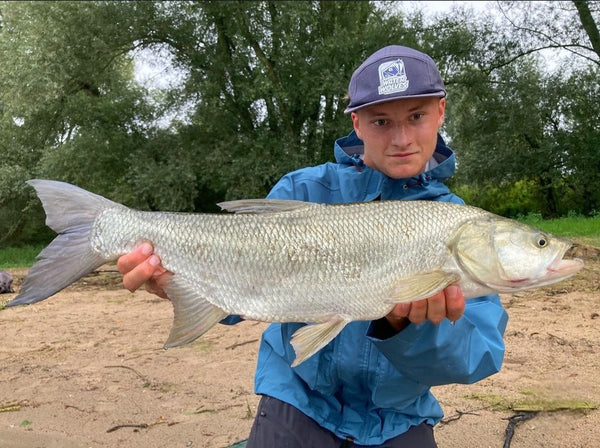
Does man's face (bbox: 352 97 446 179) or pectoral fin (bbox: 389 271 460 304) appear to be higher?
man's face (bbox: 352 97 446 179)

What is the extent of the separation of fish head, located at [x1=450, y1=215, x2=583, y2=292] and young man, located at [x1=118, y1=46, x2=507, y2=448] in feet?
0.82

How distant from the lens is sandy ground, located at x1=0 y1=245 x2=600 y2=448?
3.87 m

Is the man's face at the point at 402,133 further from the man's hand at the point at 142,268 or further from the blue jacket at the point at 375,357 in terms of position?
the man's hand at the point at 142,268

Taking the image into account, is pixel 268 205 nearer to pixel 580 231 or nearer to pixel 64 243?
pixel 64 243

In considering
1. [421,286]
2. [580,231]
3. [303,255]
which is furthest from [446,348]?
[580,231]

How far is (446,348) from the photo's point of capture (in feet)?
7.77

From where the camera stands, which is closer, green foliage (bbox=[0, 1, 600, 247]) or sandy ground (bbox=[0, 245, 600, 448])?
sandy ground (bbox=[0, 245, 600, 448])

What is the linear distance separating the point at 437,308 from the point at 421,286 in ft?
0.40

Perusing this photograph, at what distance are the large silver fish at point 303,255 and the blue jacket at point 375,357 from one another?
0.17 metres

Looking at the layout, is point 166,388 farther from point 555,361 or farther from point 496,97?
point 496,97

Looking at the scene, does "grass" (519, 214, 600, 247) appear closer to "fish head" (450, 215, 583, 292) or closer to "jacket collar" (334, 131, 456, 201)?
"jacket collar" (334, 131, 456, 201)

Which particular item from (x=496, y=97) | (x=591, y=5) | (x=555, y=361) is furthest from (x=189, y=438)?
(x=591, y=5)

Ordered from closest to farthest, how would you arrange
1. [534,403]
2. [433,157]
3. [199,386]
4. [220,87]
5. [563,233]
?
[433,157] < [534,403] < [199,386] < [563,233] < [220,87]

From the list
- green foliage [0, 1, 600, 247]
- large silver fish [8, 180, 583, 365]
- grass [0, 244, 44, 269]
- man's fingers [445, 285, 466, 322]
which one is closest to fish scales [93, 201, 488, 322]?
large silver fish [8, 180, 583, 365]
